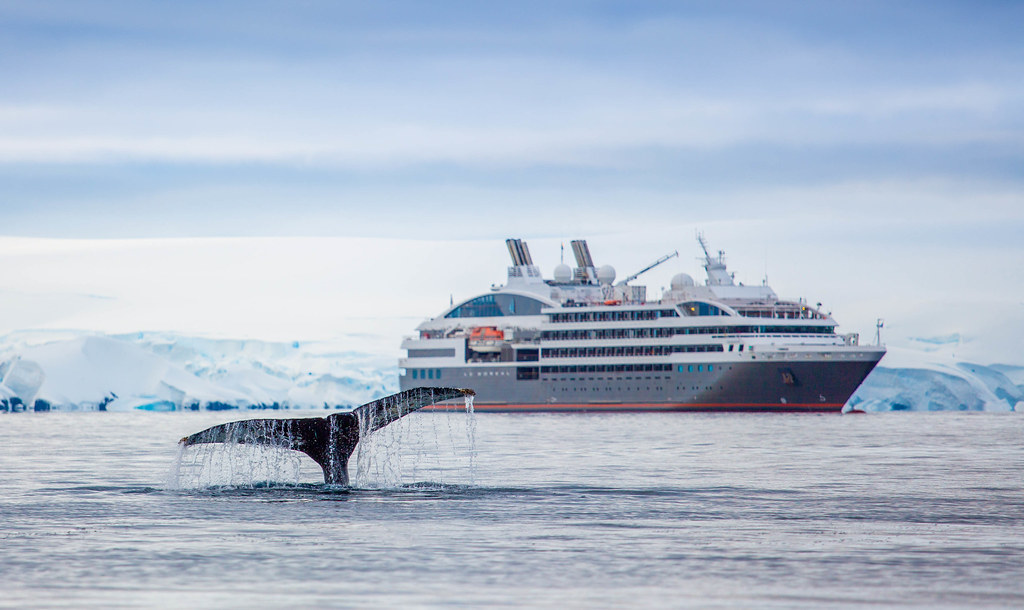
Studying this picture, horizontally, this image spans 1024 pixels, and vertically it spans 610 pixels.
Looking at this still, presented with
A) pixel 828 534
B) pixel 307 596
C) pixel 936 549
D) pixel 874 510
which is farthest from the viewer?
pixel 874 510

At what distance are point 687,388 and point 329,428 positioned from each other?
305ft

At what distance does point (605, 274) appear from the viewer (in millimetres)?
147875

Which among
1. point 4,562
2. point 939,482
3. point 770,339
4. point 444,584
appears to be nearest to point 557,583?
point 444,584

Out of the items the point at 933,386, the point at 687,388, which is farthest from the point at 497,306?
the point at 933,386

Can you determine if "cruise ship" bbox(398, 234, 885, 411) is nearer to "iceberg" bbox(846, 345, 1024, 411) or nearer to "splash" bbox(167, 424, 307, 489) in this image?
"iceberg" bbox(846, 345, 1024, 411)

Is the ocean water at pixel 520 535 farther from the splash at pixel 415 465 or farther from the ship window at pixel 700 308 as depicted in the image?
the ship window at pixel 700 308

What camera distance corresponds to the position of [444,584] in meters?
16.8

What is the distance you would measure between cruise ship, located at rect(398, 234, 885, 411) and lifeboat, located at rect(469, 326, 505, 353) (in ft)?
0.52

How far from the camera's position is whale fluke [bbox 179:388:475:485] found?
26375 millimetres

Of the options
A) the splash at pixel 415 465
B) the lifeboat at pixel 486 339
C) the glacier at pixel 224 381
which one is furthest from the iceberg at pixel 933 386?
the splash at pixel 415 465

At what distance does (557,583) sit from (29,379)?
138 meters

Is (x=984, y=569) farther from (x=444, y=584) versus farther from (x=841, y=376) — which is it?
(x=841, y=376)

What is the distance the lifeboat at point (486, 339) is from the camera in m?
135

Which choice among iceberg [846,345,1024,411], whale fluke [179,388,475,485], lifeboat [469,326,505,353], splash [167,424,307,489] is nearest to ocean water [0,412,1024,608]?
splash [167,424,307,489]
